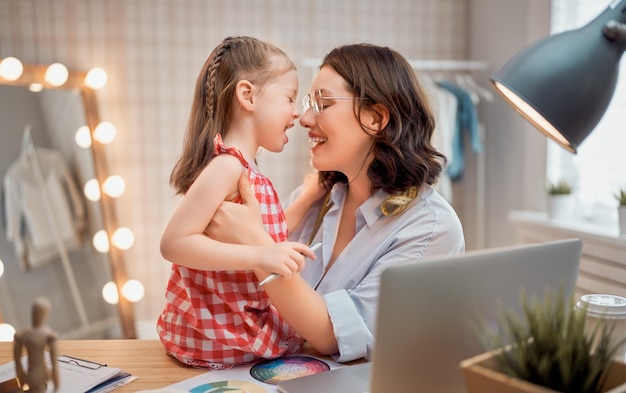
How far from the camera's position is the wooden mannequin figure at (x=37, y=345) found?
0.79 meters

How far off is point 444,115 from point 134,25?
168cm

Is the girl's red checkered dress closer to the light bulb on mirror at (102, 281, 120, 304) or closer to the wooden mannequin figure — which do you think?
the wooden mannequin figure

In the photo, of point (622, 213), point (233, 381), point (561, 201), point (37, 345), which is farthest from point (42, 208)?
point (622, 213)

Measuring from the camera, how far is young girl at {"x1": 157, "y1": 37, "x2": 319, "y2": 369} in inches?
43.8

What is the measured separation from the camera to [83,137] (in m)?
2.97

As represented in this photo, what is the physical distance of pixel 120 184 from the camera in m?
3.08

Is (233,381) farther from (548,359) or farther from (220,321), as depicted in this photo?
(548,359)

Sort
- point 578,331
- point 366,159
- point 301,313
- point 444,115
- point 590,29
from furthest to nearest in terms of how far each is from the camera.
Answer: point 444,115, point 366,159, point 301,313, point 590,29, point 578,331

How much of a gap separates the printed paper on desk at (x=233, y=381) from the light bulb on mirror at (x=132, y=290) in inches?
80.4

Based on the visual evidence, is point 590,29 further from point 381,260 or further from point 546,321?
point 381,260

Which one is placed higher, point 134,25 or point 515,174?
point 134,25

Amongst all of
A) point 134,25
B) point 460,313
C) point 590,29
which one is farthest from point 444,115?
point 460,313

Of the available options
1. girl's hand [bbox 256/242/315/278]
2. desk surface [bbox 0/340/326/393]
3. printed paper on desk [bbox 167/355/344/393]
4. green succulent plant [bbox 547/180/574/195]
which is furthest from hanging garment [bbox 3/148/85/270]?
green succulent plant [bbox 547/180/574/195]

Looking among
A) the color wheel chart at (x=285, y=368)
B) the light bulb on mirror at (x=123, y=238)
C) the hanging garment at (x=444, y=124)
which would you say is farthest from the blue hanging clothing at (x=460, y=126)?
the color wheel chart at (x=285, y=368)
